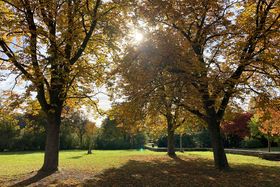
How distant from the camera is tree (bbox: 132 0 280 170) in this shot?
12.4 metres

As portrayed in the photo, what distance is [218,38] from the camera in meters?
14.4

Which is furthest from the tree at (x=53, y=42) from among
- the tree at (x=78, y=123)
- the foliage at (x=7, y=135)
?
the tree at (x=78, y=123)

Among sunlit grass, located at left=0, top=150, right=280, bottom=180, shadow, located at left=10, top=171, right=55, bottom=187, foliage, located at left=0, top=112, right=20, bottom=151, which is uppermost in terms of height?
foliage, located at left=0, top=112, right=20, bottom=151

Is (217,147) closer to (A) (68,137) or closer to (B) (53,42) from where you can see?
(B) (53,42)

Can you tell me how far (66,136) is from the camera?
54219 millimetres

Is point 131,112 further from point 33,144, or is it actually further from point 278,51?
point 33,144

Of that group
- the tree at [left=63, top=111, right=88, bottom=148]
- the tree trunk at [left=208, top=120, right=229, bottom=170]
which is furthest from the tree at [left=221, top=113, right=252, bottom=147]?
the tree trunk at [left=208, top=120, right=229, bottom=170]

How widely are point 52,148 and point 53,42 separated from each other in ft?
19.0

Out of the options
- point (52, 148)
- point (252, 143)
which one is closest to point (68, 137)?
point (252, 143)

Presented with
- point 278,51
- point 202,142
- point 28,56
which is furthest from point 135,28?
point 202,142

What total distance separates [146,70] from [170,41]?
200 cm

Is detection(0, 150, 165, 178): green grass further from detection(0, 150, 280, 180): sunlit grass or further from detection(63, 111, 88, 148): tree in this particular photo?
detection(63, 111, 88, 148): tree

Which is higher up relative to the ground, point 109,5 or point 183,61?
point 109,5

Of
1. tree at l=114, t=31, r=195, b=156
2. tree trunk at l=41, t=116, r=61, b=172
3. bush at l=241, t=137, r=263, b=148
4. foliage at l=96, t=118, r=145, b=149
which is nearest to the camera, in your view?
tree at l=114, t=31, r=195, b=156
